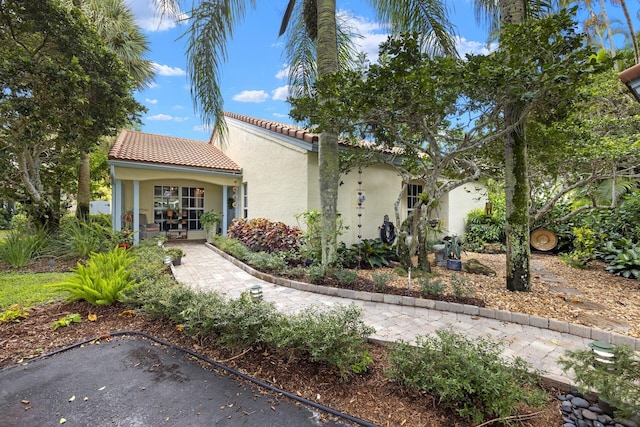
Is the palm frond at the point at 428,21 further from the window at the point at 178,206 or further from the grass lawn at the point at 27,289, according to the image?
the window at the point at 178,206

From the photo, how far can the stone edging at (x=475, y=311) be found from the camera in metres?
3.78

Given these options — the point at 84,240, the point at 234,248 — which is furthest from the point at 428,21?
the point at 84,240

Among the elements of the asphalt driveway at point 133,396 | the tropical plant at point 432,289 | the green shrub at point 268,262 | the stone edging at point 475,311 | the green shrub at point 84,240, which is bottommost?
the asphalt driveway at point 133,396

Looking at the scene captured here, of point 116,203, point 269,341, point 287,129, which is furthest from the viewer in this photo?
point 116,203

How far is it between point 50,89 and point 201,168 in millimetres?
5120

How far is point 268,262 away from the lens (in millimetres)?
6992

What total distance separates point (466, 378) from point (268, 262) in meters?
5.28

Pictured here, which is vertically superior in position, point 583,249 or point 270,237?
point 270,237

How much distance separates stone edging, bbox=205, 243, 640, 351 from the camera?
12.4 ft

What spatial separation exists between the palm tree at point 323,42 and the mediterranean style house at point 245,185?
77.8 inches

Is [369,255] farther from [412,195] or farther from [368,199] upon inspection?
[412,195]

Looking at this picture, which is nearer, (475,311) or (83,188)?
(475,311)

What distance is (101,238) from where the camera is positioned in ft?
29.3

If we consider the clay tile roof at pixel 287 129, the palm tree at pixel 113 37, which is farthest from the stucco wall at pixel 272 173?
the palm tree at pixel 113 37
